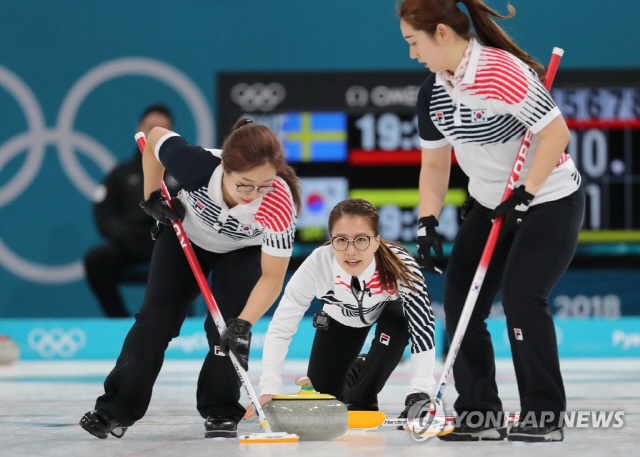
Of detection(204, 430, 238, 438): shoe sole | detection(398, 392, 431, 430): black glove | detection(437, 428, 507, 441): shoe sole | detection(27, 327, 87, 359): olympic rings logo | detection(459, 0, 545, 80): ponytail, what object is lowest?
detection(27, 327, 87, 359): olympic rings logo

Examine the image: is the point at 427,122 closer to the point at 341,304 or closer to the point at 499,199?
the point at 499,199

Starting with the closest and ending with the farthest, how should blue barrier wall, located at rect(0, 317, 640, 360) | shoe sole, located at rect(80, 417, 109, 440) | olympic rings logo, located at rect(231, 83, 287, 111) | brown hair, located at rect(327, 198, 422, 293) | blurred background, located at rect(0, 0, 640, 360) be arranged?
shoe sole, located at rect(80, 417, 109, 440) < brown hair, located at rect(327, 198, 422, 293) < blue barrier wall, located at rect(0, 317, 640, 360) < blurred background, located at rect(0, 0, 640, 360) < olympic rings logo, located at rect(231, 83, 287, 111)

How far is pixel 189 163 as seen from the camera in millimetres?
3521

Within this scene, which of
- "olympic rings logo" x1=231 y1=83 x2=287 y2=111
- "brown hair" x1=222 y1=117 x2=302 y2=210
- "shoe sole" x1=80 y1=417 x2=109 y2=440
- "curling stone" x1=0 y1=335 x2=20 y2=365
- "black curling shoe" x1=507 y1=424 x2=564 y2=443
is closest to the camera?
"black curling shoe" x1=507 y1=424 x2=564 y2=443

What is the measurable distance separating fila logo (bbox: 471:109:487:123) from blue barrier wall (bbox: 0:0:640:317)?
514 cm

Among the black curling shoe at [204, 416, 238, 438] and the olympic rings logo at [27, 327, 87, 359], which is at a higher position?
the black curling shoe at [204, 416, 238, 438]

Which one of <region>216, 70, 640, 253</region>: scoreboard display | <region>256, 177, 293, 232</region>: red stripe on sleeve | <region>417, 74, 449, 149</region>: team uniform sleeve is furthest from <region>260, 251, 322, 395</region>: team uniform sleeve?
<region>216, 70, 640, 253</region>: scoreboard display

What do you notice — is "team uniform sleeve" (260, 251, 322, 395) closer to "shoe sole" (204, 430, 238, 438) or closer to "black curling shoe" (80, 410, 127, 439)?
"shoe sole" (204, 430, 238, 438)

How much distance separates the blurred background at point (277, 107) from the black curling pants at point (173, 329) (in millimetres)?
3934

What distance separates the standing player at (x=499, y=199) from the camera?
126 inches

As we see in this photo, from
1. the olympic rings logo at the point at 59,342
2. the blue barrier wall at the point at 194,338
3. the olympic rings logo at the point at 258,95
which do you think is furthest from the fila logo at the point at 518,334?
the olympic rings logo at the point at 59,342

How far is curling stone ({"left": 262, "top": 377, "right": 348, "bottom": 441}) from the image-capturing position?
3.28 meters

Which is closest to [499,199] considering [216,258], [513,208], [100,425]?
[513,208]

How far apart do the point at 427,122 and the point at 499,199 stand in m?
0.37
